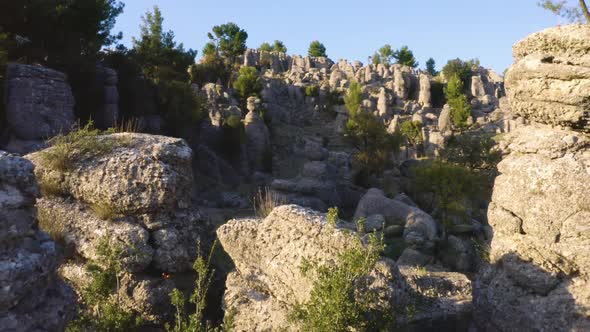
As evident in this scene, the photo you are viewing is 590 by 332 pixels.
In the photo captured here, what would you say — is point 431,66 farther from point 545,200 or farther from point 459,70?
point 545,200

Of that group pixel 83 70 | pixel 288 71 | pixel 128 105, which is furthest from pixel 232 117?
pixel 288 71

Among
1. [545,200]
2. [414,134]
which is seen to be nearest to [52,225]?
[545,200]

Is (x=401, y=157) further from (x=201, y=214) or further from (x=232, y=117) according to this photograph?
(x=201, y=214)

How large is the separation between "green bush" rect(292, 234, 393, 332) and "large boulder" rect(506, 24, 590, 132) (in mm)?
2608

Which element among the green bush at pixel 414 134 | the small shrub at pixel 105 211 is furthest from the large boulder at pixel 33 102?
the green bush at pixel 414 134

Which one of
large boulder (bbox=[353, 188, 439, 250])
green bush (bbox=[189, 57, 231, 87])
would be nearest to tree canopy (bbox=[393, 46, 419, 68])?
green bush (bbox=[189, 57, 231, 87])

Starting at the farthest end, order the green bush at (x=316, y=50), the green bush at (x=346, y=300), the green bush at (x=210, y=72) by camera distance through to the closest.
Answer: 1. the green bush at (x=316, y=50)
2. the green bush at (x=210, y=72)
3. the green bush at (x=346, y=300)

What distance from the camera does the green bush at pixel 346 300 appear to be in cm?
362

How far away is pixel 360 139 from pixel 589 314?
101 feet

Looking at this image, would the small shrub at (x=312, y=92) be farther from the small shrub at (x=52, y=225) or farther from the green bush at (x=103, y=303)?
the green bush at (x=103, y=303)

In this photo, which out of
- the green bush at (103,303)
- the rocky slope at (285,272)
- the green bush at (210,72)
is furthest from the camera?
the green bush at (210,72)

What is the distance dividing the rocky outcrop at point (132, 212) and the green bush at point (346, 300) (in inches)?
75.6

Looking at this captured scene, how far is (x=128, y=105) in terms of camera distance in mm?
23828

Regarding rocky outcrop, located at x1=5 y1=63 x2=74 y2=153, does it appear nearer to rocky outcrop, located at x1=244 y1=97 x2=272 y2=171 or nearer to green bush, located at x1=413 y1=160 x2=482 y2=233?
green bush, located at x1=413 y1=160 x2=482 y2=233
